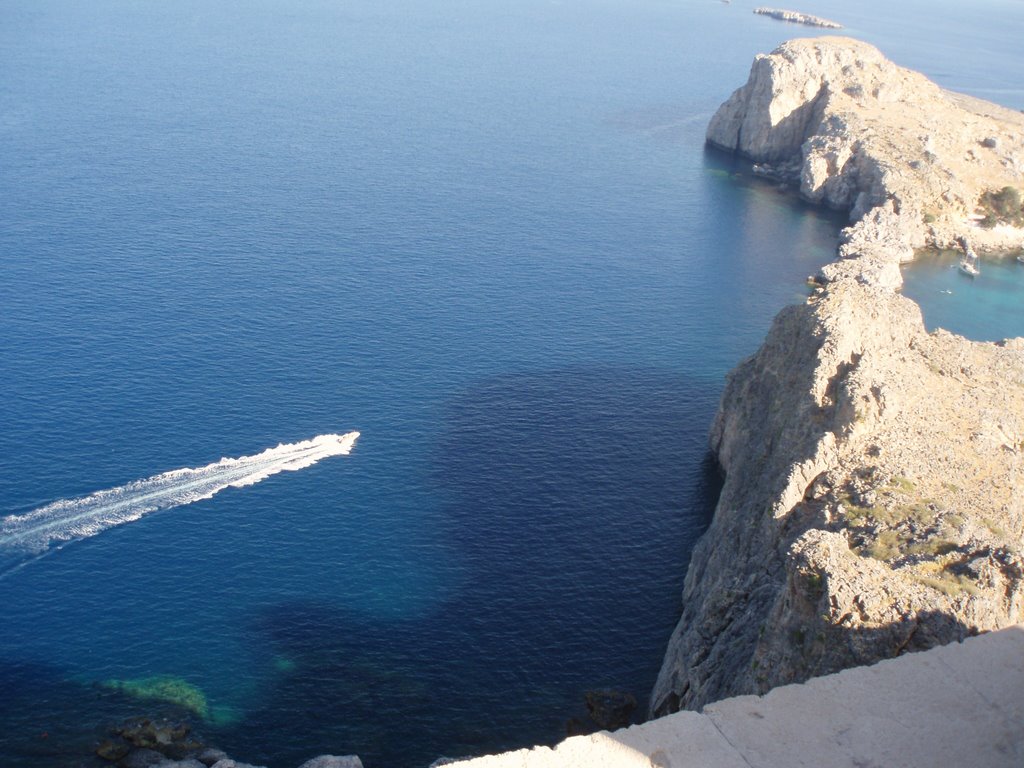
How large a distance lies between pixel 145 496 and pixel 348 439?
801 inches

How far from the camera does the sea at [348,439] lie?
74.4 meters

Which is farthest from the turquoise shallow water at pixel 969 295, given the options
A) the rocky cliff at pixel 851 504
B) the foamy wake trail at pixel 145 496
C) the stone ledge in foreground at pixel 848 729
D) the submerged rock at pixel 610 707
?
the stone ledge in foreground at pixel 848 729

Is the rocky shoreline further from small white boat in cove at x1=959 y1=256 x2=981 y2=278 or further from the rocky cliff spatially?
small white boat in cove at x1=959 y1=256 x2=981 y2=278

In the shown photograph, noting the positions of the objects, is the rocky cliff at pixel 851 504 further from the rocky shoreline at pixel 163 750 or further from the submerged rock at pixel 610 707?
the rocky shoreline at pixel 163 750

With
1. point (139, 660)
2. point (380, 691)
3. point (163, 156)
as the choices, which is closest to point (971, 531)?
point (380, 691)

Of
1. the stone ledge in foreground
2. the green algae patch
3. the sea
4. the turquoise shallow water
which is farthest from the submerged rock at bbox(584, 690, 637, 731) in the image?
the turquoise shallow water

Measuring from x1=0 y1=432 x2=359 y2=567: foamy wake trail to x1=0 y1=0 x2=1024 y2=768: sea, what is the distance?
29 centimetres

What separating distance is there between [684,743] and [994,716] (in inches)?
502

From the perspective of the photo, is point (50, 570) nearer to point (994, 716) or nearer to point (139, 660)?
point (139, 660)

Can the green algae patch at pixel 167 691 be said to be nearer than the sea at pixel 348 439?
Yes

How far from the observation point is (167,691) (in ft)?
241

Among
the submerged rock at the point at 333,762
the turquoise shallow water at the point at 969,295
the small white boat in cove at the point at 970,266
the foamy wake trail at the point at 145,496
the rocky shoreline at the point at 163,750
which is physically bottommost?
the rocky shoreline at the point at 163,750

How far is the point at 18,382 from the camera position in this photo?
10769cm

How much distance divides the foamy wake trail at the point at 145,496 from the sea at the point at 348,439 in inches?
11.4
